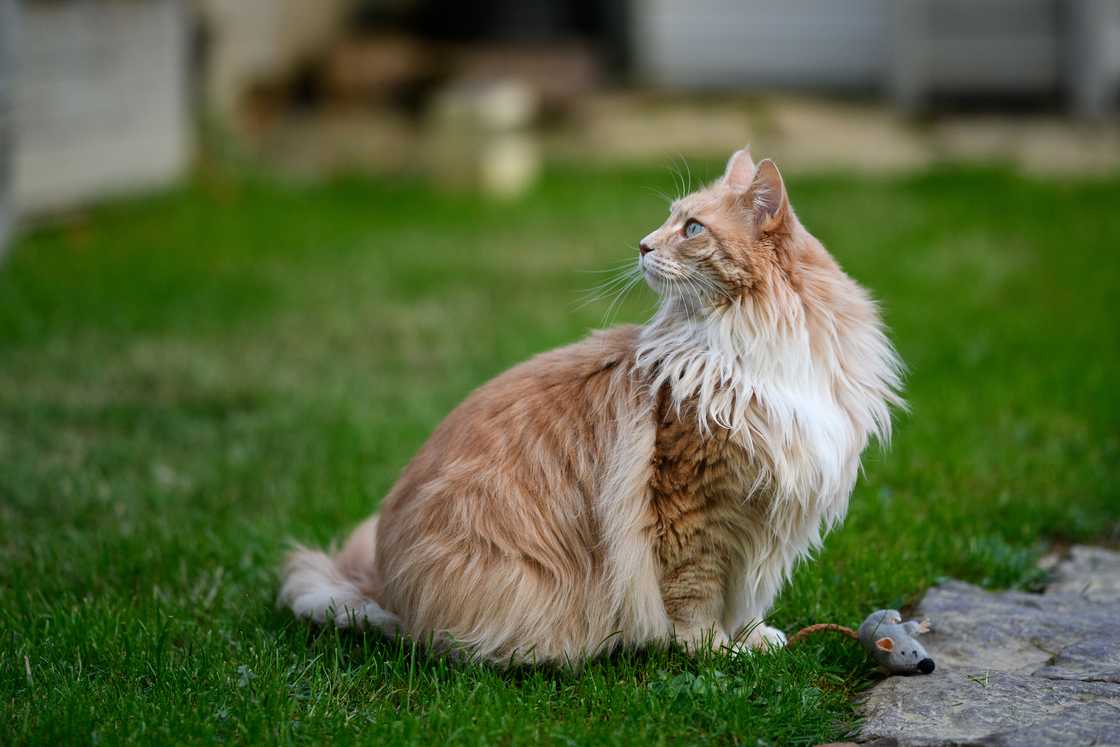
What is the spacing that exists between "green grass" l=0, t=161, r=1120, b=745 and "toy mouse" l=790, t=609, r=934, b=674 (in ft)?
0.35

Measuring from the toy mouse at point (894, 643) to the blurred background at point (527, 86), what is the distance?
19.6 ft

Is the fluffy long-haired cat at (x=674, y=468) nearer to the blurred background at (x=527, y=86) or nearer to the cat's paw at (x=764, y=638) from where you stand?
the cat's paw at (x=764, y=638)

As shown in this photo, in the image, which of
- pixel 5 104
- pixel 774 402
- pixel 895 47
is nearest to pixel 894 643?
pixel 774 402

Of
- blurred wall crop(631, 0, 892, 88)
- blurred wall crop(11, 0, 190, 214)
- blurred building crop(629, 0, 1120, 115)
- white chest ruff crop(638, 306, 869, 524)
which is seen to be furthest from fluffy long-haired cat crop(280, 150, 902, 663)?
blurred wall crop(631, 0, 892, 88)

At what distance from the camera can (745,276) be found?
2.93 m

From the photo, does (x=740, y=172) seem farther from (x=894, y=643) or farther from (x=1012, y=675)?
(x=1012, y=675)

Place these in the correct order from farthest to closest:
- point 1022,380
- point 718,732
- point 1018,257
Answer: point 1018,257 → point 1022,380 → point 718,732

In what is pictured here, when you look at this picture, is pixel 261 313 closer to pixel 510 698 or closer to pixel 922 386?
pixel 922 386

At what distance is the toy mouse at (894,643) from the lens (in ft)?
9.70

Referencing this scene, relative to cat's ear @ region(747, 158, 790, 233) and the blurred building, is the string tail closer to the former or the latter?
cat's ear @ region(747, 158, 790, 233)

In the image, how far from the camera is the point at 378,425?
17.3 feet

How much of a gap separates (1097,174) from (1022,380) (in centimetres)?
470

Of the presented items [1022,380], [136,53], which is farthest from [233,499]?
[136,53]

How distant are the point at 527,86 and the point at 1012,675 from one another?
9.73m
